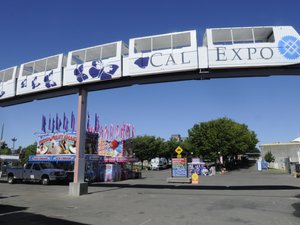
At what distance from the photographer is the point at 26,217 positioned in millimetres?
10992

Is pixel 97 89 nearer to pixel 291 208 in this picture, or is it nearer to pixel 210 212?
pixel 210 212

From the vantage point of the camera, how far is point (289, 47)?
55.6 feet

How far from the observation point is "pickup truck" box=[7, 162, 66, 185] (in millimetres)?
29234

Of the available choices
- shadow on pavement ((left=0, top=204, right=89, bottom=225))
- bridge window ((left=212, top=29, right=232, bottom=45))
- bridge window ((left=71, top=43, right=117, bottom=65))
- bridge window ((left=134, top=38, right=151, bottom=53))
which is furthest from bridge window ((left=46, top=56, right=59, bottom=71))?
shadow on pavement ((left=0, top=204, right=89, bottom=225))

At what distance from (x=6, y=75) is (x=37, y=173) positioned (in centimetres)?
944

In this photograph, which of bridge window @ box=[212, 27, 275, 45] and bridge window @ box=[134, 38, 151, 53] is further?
bridge window @ box=[134, 38, 151, 53]

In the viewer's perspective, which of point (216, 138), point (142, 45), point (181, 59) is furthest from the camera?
point (216, 138)

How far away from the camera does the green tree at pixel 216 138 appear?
6431 cm

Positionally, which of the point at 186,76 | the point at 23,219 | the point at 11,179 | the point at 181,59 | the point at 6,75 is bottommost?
the point at 23,219

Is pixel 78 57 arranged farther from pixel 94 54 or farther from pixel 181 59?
pixel 181 59

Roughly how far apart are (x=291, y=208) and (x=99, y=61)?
12.8 meters

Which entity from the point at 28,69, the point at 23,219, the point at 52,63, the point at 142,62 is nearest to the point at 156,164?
Answer: the point at 28,69

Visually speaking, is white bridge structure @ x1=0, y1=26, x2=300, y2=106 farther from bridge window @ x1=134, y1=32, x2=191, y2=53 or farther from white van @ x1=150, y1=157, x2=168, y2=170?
white van @ x1=150, y1=157, x2=168, y2=170

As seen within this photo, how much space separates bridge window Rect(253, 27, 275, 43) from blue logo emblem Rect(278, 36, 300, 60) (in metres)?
0.61
